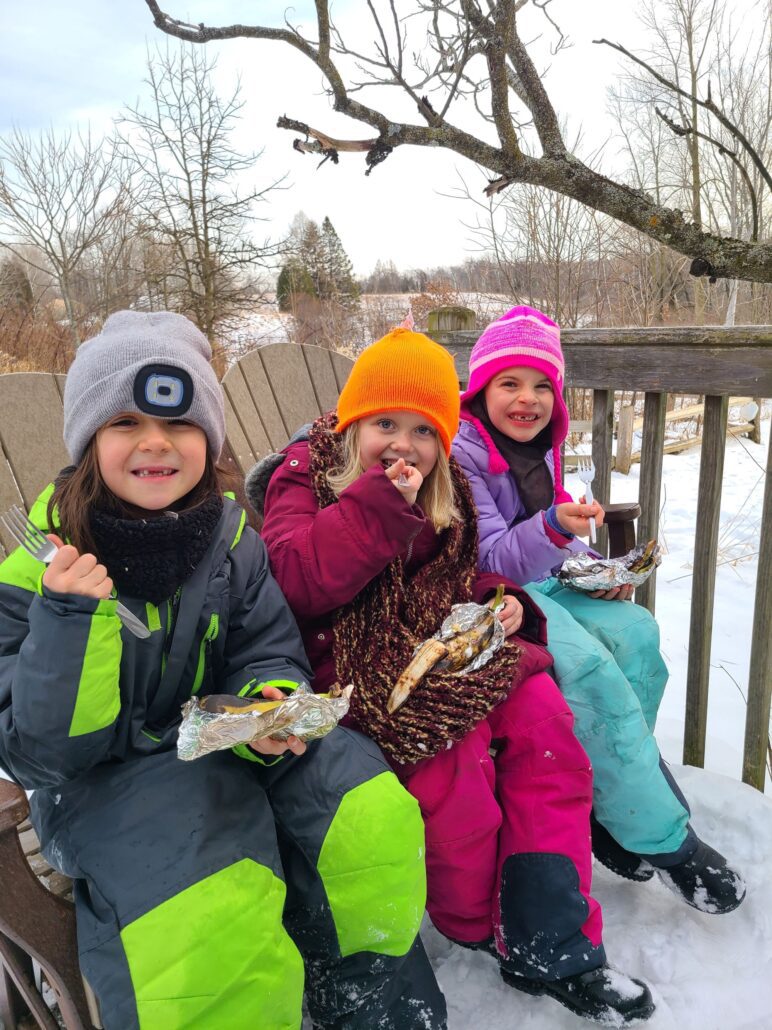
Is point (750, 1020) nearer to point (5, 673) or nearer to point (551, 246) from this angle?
point (5, 673)

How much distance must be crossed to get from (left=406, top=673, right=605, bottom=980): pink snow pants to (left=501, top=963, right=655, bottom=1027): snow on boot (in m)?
0.04

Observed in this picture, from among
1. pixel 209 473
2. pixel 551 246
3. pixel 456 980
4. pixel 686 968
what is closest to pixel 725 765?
pixel 686 968

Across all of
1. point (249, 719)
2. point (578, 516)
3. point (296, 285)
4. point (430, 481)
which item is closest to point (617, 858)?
point (578, 516)

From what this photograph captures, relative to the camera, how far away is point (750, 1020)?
1328 millimetres

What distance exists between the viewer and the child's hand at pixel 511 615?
4.92ft

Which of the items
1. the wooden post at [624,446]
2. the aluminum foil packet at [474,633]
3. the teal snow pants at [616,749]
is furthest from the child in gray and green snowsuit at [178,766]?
the wooden post at [624,446]

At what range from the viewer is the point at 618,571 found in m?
1.76

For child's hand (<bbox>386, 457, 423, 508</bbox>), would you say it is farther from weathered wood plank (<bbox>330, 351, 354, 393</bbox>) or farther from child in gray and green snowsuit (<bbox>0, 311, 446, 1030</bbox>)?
weathered wood plank (<bbox>330, 351, 354, 393</bbox>)

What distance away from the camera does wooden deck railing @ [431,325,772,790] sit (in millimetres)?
1798

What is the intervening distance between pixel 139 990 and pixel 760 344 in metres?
1.88

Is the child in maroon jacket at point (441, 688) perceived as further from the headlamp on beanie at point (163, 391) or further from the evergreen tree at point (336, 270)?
the evergreen tree at point (336, 270)

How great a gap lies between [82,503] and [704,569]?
1703 millimetres

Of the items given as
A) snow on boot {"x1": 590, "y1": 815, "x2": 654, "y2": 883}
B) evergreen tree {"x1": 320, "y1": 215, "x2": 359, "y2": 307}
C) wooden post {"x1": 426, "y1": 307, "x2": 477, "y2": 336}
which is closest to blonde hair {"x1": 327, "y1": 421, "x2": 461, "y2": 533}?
snow on boot {"x1": 590, "y1": 815, "x2": 654, "y2": 883}

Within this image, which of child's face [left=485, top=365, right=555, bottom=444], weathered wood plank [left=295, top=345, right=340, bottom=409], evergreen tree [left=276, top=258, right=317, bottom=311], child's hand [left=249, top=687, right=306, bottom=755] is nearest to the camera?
child's hand [left=249, top=687, right=306, bottom=755]
